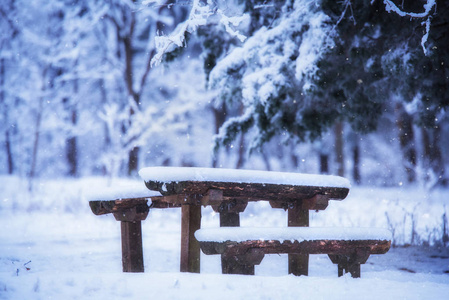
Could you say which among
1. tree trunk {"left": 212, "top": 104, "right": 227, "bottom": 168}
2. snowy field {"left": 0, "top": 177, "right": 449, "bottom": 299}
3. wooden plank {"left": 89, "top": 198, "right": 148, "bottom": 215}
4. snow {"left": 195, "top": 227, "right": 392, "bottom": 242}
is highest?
tree trunk {"left": 212, "top": 104, "right": 227, "bottom": 168}

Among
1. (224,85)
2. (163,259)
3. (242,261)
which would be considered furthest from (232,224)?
(224,85)

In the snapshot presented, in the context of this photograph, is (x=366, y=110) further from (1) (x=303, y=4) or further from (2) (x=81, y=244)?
(2) (x=81, y=244)

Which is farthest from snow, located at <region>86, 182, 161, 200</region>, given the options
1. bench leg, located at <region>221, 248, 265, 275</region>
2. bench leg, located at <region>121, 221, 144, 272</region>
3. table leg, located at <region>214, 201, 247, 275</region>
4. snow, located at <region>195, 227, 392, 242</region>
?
bench leg, located at <region>221, 248, 265, 275</region>

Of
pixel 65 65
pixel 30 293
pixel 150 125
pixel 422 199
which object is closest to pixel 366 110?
pixel 30 293

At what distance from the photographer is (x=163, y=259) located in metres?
6.82

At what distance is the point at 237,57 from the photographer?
760 cm

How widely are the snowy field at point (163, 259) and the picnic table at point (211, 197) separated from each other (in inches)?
13.4

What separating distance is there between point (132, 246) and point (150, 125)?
44.7ft

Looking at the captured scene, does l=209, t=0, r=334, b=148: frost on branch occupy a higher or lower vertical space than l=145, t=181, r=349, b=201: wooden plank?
higher

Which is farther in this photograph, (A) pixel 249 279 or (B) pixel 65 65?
(B) pixel 65 65

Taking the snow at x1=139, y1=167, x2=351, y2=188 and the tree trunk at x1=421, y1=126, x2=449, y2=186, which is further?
the tree trunk at x1=421, y1=126, x2=449, y2=186

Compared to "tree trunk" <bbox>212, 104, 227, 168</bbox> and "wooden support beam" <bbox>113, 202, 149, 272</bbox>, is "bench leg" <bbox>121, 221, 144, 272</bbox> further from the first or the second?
"tree trunk" <bbox>212, 104, 227, 168</bbox>

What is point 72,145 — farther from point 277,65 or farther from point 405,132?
point 277,65

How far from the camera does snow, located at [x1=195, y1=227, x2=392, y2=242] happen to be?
12.5ft
